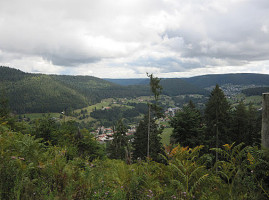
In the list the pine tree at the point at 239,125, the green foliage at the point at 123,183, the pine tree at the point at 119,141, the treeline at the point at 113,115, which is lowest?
the treeline at the point at 113,115

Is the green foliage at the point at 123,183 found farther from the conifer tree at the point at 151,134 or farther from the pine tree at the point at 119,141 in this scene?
the pine tree at the point at 119,141

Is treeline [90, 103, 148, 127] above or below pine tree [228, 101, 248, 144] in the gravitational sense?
below

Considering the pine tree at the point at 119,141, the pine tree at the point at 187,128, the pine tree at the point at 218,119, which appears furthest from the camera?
the pine tree at the point at 119,141

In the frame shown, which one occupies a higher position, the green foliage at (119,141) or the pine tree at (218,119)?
the pine tree at (218,119)

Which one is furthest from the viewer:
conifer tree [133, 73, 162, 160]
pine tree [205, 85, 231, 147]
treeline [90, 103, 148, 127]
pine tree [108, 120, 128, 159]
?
treeline [90, 103, 148, 127]

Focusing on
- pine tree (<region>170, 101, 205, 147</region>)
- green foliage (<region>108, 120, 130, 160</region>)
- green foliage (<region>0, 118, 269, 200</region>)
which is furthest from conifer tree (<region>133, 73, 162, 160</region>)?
green foliage (<region>0, 118, 269, 200</region>)

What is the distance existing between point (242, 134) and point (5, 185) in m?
28.8

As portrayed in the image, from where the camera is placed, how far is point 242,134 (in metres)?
24.7

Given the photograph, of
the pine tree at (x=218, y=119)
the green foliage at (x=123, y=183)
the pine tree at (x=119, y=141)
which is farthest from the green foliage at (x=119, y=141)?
the green foliage at (x=123, y=183)

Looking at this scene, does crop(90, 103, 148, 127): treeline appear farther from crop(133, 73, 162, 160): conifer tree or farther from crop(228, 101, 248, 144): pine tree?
crop(228, 101, 248, 144): pine tree

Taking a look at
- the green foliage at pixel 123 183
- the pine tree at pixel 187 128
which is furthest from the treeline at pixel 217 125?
the green foliage at pixel 123 183

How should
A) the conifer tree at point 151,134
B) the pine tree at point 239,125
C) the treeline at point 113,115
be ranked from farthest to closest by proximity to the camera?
the treeline at point 113,115 < the pine tree at point 239,125 < the conifer tree at point 151,134

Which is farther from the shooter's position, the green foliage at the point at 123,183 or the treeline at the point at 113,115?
the treeline at the point at 113,115

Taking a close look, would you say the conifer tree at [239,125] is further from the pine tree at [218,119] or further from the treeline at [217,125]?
the pine tree at [218,119]
